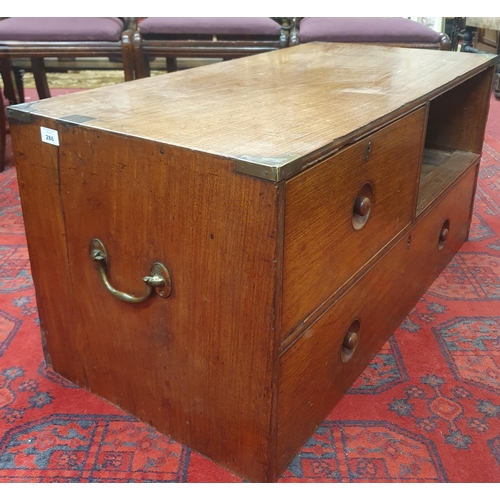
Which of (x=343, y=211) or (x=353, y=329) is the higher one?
(x=343, y=211)

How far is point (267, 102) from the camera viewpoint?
3.44 feet

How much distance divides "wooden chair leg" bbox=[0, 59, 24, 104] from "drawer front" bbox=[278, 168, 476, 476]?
2131 mm

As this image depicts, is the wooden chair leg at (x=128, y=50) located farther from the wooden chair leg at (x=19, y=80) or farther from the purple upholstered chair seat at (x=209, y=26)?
the wooden chair leg at (x=19, y=80)

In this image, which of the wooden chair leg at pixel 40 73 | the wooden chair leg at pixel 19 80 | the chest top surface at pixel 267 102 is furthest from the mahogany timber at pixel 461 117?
the wooden chair leg at pixel 19 80

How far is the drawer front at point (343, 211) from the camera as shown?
31.7 inches

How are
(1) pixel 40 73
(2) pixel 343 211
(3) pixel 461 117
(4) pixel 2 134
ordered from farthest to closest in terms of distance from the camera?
1. (1) pixel 40 73
2. (4) pixel 2 134
3. (3) pixel 461 117
4. (2) pixel 343 211

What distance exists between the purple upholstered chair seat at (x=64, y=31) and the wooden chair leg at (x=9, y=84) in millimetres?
417

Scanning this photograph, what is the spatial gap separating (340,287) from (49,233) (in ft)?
1.70

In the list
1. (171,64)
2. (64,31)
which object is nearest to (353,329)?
(64,31)

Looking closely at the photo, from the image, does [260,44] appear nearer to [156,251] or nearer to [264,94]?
[264,94]

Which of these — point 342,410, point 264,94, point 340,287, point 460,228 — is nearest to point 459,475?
point 342,410

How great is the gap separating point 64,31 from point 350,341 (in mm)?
1774

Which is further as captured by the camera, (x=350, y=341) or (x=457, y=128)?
(x=457, y=128)

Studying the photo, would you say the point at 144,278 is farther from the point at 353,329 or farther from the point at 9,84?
the point at 9,84
